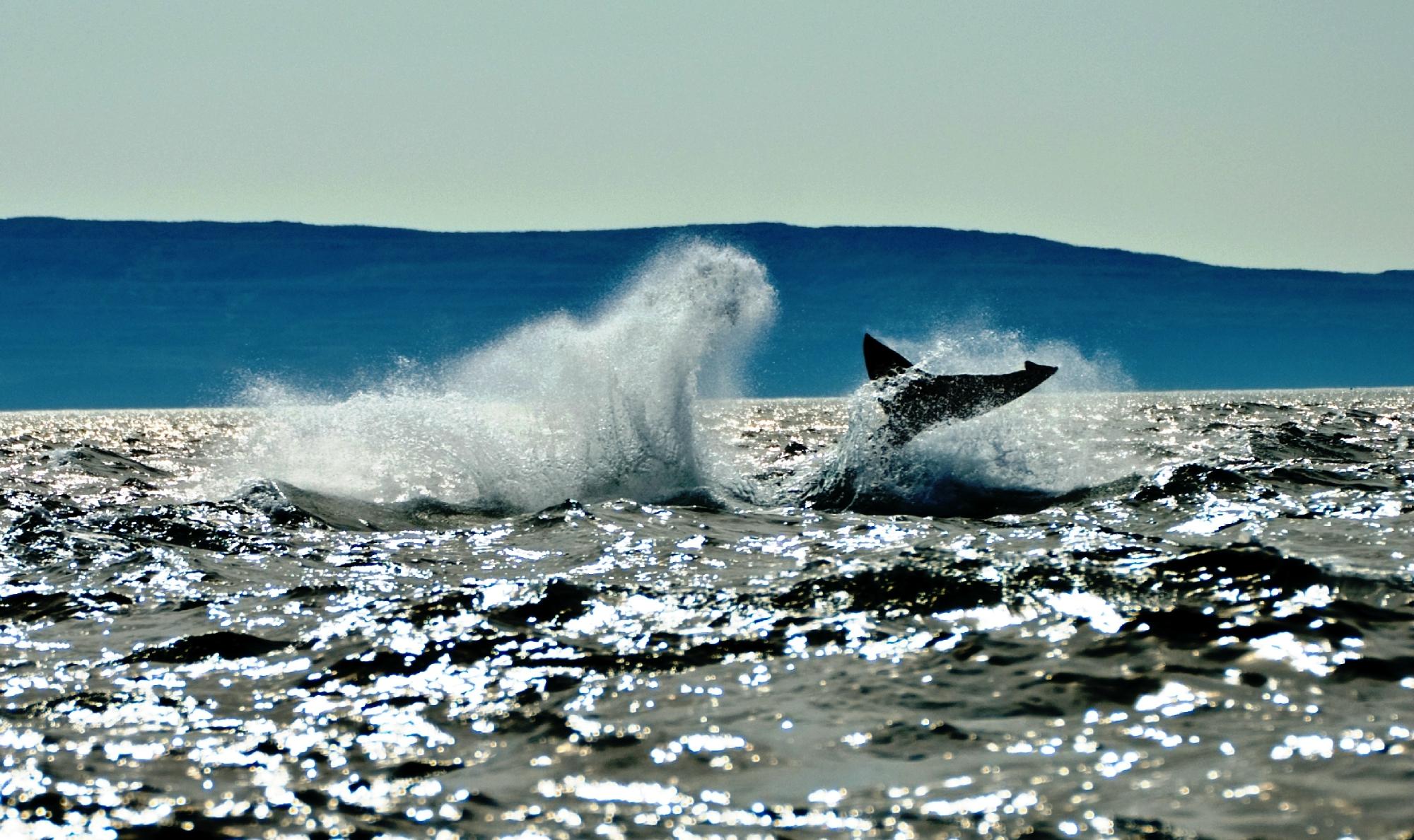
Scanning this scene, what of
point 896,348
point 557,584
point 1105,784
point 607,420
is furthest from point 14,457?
point 1105,784

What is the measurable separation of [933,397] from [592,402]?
5838 millimetres

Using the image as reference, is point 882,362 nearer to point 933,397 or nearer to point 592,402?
point 933,397

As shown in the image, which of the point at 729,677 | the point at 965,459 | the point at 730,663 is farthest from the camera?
the point at 965,459

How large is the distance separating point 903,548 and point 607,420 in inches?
426

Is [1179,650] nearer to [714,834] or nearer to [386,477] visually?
[714,834]

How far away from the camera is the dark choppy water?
16.7ft

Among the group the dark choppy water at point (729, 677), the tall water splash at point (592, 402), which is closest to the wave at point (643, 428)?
the tall water splash at point (592, 402)

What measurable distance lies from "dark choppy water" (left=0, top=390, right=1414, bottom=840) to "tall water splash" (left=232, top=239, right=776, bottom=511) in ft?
20.1

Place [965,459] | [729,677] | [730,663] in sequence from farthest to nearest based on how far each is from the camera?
[965,459], [730,663], [729,677]

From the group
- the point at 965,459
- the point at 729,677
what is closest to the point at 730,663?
the point at 729,677

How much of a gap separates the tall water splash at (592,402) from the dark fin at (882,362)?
2.05 meters

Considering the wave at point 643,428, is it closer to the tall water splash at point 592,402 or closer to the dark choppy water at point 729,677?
the tall water splash at point 592,402

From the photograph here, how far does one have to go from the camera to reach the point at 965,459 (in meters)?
20.6

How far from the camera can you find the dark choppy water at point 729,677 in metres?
5.09
